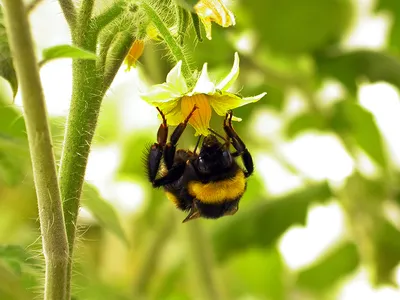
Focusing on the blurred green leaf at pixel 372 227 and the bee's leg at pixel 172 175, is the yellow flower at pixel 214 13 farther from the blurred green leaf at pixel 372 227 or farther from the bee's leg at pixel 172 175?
the blurred green leaf at pixel 372 227

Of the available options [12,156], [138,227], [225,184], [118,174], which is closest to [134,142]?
[118,174]

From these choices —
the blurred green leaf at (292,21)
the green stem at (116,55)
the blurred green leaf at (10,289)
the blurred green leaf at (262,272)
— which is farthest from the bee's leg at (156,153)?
the blurred green leaf at (262,272)

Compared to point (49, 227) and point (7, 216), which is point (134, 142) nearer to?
point (7, 216)

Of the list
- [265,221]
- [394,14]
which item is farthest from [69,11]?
[394,14]

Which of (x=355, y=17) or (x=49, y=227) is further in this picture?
(x=355, y=17)

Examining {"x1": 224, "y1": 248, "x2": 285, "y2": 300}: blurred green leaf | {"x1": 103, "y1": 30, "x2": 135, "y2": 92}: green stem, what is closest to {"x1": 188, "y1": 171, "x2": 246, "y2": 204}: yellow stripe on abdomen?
{"x1": 103, "y1": 30, "x2": 135, "y2": 92}: green stem
